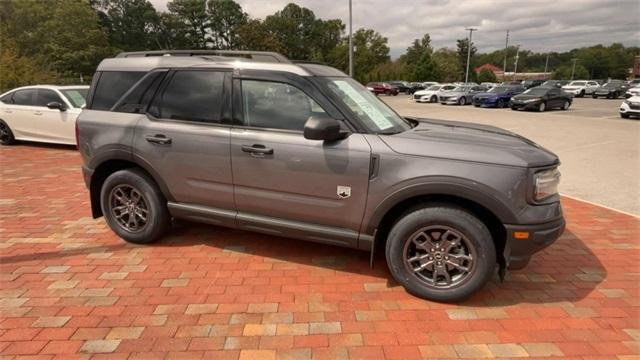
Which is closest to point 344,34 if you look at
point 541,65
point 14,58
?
point 14,58

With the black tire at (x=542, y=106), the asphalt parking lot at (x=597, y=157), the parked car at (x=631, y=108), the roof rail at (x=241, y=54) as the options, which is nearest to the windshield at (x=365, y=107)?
the roof rail at (x=241, y=54)

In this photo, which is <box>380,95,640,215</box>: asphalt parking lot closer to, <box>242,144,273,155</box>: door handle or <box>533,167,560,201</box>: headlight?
<box>533,167,560,201</box>: headlight

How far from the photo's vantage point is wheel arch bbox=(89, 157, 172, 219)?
3.99 m

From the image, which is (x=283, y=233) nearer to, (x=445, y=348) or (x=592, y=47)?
(x=445, y=348)

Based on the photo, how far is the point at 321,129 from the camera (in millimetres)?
3074

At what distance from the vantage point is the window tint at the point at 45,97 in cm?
946

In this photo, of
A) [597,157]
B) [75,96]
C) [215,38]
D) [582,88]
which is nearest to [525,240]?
[597,157]

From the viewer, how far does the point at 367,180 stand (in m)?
3.19

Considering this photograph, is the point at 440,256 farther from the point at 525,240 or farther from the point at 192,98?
the point at 192,98

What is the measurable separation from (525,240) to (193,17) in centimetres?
9442

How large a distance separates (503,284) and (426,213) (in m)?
1.08

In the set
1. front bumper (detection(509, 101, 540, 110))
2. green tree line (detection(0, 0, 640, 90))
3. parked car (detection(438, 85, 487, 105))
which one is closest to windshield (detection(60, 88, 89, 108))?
front bumper (detection(509, 101, 540, 110))

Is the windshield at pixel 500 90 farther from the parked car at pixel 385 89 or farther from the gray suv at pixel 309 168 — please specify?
the gray suv at pixel 309 168

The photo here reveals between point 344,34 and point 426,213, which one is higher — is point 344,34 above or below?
above
